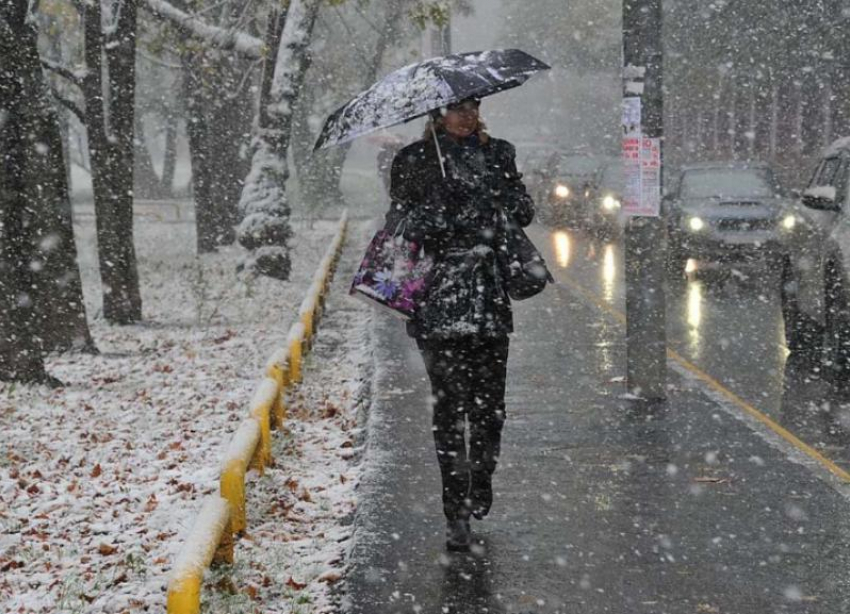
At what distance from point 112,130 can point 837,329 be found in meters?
8.02

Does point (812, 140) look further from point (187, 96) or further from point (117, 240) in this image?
point (117, 240)

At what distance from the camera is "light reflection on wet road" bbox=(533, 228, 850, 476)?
909 centimetres

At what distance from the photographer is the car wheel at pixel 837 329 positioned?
10.1 meters

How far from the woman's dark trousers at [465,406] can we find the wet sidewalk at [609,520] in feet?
1.07

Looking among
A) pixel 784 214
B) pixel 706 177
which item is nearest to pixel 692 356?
pixel 784 214

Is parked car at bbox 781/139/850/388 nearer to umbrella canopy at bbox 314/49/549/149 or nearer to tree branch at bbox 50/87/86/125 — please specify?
umbrella canopy at bbox 314/49/549/149

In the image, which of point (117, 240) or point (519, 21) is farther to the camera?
point (519, 21)

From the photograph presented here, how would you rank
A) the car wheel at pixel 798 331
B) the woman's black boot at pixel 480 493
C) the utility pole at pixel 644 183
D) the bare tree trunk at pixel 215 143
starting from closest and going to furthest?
the woman's black boot at pixel 480 493 → the utility pole at pixel 644 183 → the car wheel at pixel 798 331 → the bare tree trunk at pixel 215 143

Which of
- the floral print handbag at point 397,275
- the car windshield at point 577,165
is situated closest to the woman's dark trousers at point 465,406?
the floral print handbag at point 397,275

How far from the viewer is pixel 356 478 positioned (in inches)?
303

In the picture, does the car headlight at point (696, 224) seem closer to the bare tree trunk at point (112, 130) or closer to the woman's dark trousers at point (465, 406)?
the bare tree trunk at point (112, 130)

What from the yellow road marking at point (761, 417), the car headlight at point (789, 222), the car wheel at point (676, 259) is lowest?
the yellow road marking at point (761, 417)

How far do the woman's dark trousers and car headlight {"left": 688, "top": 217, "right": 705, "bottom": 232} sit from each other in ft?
40.7

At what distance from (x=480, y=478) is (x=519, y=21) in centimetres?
5797
